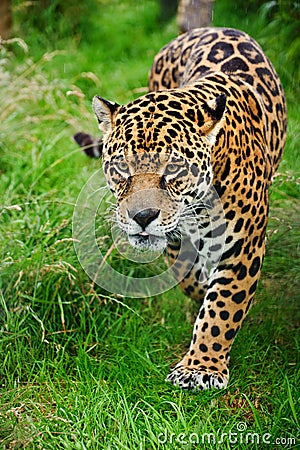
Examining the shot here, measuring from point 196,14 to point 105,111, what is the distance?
3904mm

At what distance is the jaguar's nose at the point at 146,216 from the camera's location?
362 centimetres

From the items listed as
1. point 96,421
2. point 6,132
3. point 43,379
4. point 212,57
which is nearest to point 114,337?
point 43,379

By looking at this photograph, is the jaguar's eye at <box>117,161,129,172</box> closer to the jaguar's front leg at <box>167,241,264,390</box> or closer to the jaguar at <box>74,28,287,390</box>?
the jaguar at <box>74,28,287,390</box>

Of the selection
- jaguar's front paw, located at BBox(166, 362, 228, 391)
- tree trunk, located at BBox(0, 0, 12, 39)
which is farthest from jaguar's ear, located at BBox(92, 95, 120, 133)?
tree trunk, located at BBox(0, 0, 12, 39)

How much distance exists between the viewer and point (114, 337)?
5031 mm

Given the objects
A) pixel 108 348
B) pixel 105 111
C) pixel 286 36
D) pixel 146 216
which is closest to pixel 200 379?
pixel 108 348

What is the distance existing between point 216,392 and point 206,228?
1001 mm

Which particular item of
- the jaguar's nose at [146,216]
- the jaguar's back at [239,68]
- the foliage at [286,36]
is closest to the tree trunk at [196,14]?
the foliage at [286,36]

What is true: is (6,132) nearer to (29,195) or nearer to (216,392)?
(29,195)

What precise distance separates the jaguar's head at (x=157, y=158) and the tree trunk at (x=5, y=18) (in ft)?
24.1

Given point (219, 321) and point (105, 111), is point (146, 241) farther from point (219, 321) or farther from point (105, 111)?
point (219, 321)

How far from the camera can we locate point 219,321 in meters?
4.48

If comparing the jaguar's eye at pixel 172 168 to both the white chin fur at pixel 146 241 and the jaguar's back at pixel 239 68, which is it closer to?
the white chin fur at pixel 146 241

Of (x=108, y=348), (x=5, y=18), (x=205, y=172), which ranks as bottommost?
(x=108, y=348)
